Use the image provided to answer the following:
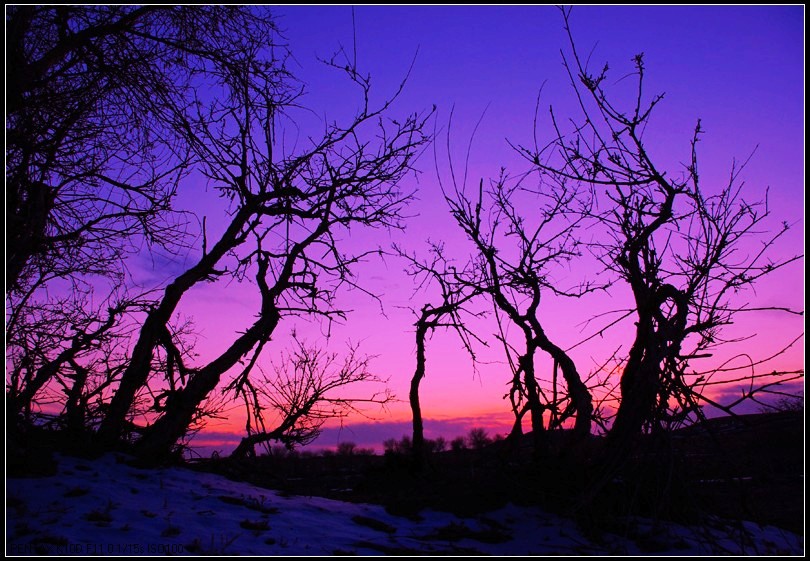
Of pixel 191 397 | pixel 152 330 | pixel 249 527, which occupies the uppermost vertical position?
pixel 152 330

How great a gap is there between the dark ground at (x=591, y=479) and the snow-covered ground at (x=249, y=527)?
242 mm

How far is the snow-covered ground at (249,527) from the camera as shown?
4.64 m

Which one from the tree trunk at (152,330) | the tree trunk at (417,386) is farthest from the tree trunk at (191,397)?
the tree trunk at (417,386)

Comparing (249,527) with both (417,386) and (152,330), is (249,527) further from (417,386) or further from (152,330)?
(417,386)

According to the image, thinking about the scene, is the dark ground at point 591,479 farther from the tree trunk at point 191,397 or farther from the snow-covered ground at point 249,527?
the tree trunk at point 191,397

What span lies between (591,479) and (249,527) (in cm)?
352

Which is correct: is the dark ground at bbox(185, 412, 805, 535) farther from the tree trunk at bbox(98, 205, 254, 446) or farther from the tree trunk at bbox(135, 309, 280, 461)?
the tree trunk at bbox(98, 205, 254, 446)

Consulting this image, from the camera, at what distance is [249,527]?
5.34 metres

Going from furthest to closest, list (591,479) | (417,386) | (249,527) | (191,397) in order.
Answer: (417,386) < (191,397) < (591,479) < (249,527)

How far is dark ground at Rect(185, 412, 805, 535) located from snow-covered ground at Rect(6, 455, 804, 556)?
242 millimetres

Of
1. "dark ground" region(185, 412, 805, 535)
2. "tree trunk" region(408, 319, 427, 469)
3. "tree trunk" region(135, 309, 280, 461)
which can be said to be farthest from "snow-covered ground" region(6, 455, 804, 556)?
"tree trunk" region(408, 319, 427, 469)

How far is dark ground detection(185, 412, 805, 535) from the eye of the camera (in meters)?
5.66

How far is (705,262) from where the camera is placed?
621 cm

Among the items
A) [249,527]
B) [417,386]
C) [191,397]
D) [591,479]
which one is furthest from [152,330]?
[591,479]
